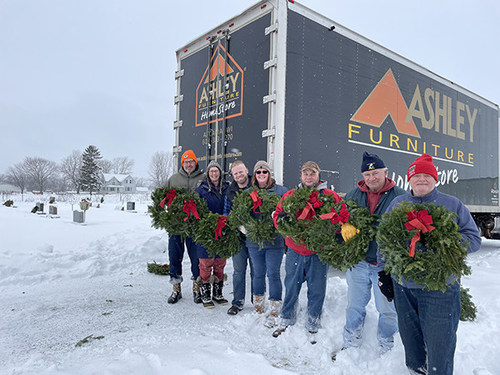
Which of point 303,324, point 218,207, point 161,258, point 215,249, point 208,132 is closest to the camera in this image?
point 303,324

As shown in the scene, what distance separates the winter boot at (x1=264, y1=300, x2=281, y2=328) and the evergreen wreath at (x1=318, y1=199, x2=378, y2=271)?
3.57 ft

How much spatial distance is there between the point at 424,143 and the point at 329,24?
3.31 meters

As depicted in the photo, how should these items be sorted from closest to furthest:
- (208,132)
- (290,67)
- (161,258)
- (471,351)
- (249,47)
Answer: (471,351), (290,67), (249,47), (208,132), (161,258)

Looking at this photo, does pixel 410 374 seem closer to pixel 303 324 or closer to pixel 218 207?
pixel 303 324

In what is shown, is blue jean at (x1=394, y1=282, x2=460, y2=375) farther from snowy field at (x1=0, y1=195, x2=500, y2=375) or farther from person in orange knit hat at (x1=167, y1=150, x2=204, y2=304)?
person in orange knit hat at (x1=167, y1=150, x2=204, y2=304)

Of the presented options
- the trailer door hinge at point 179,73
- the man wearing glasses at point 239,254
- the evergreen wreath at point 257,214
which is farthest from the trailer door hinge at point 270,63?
the trailer door hinge at point 179,73

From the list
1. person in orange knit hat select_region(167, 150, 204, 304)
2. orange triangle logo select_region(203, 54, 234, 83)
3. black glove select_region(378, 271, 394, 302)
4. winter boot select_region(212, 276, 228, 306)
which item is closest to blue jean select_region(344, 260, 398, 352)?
black glove select_region(378, 271, 394, 302)

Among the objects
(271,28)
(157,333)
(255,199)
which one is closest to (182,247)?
(157,333)

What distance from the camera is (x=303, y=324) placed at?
3.27 m

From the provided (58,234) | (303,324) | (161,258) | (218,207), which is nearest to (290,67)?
(218,207)

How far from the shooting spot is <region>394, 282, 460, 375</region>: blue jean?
1.99 meters

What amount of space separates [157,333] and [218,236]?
3.90 feet

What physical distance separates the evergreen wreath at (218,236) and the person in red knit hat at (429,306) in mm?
1798

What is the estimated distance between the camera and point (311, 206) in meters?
2.85
